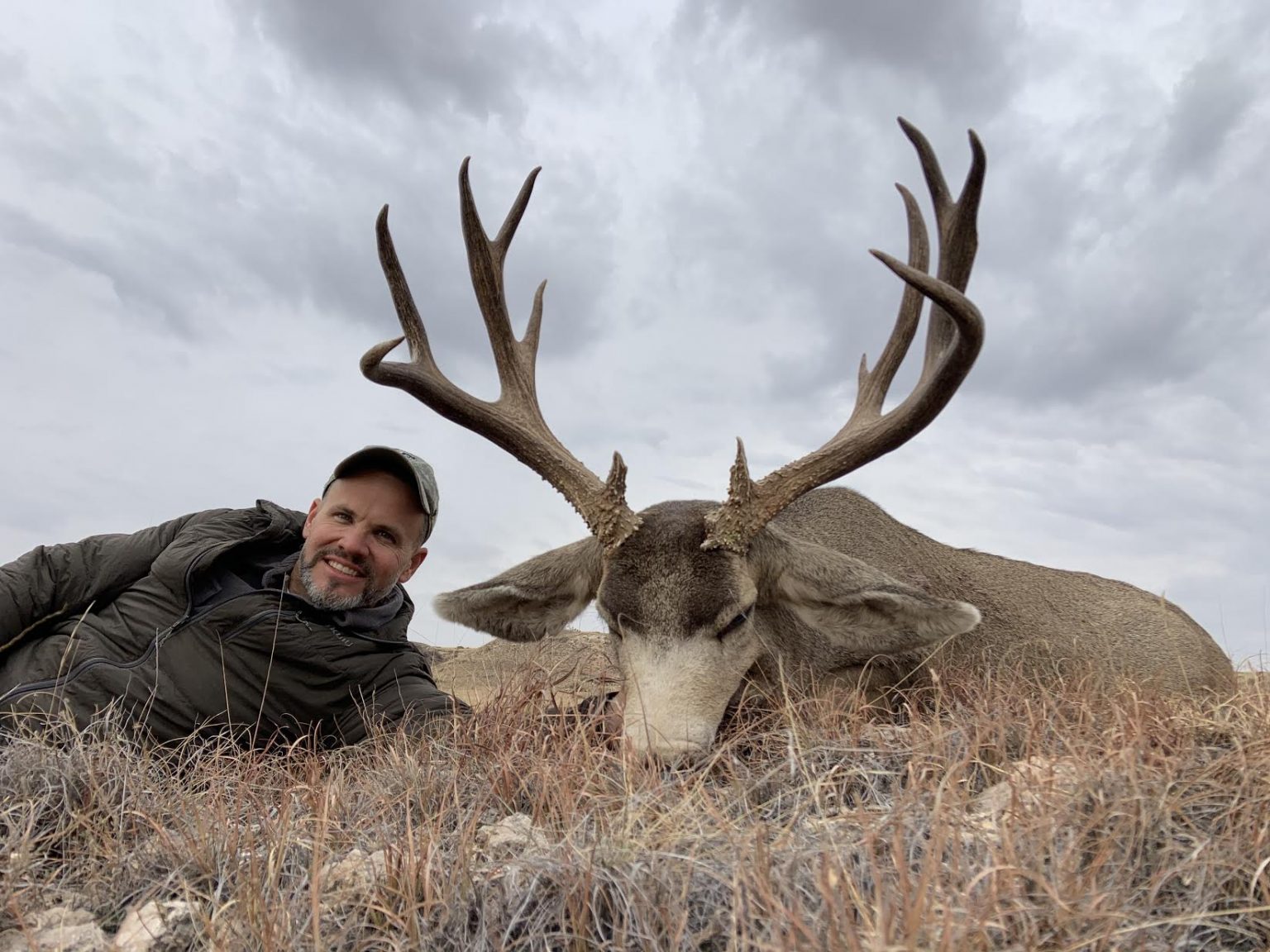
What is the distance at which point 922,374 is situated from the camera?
19.2 ft

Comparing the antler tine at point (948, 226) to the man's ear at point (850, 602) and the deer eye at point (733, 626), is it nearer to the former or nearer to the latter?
the man's ear at point (850, 602)

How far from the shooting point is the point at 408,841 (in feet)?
8.80

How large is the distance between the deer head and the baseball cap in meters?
0.41

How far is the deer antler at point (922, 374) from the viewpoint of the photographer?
496 centimetres

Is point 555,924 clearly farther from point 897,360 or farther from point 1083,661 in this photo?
point 1083,661

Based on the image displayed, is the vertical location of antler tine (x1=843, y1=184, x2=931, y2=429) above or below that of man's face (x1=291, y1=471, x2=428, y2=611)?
above

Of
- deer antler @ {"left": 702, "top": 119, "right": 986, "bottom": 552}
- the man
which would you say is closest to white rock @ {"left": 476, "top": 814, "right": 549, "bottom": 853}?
the man

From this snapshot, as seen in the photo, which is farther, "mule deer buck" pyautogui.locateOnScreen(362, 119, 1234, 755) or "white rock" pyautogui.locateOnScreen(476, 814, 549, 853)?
"mule deer buck" pyautogui.locateOnScreen(362, 119, 1234, 755)

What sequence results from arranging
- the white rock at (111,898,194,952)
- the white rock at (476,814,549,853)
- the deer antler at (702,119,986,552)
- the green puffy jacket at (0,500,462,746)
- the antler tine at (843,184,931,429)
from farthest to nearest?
the antler tine at (843,184,931,429) → the green puffy jacket at (0,500,462,746) → the deer antler at (702,119,986,552) → the white rock at (476,814,549,853) → the white rock at (111,898,194,952)

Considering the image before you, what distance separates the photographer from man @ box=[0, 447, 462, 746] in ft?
17.2

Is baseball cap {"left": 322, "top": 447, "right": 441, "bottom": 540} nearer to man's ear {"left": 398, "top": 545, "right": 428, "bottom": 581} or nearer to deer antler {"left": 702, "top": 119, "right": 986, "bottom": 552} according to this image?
man's ear {"left": 398, "top": 545, "right": 428, "bottom": 581}

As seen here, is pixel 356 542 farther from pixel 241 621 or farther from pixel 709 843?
pixel 709 843

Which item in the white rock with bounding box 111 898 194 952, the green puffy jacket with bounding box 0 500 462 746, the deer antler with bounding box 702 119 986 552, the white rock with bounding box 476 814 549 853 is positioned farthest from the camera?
the green puffy jacket with bounding box 0 500 462 746

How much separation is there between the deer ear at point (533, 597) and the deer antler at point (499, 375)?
0.34 metres
